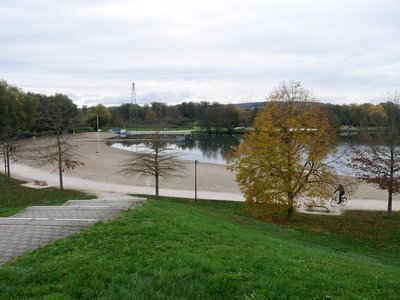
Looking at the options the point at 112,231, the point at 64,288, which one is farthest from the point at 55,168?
the point at 64,288

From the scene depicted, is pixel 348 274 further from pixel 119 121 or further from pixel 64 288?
pixel 119 121

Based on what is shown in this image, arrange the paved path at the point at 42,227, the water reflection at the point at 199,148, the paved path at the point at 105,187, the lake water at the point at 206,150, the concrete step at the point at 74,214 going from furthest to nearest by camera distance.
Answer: the water reflection at the point at 199,148, the lake water at the point at 206,150, the paved path at the point at 105,187, the concrete step at the point at 74,214, the paved path at the point at 42,227

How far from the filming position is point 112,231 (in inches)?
341

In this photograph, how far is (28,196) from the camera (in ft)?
72.8

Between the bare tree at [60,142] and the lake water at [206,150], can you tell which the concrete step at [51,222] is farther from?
the lake water at [206,150]

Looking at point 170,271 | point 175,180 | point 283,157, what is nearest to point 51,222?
point 170,271

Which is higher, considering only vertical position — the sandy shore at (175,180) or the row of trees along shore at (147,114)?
the row of trees along shore at (147,114)

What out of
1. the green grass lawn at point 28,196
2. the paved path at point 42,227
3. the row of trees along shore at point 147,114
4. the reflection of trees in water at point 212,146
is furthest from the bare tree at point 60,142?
the reflection of trees in water at point 212,146

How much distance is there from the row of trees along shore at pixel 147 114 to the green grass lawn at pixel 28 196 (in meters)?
9.84

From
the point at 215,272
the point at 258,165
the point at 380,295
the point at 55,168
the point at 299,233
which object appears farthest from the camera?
the point at 55,168

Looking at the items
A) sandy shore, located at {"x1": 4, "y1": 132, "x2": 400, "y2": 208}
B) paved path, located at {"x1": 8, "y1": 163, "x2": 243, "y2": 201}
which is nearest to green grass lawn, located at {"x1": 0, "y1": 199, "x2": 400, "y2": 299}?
paved path, located at {"x1": 8, "y1": 163, "x2": 243, "y2": 201}

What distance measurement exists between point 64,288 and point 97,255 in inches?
60.1

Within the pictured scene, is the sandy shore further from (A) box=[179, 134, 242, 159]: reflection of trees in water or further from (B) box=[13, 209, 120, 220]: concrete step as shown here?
(A) box=[179, 134, 242, 159]: reflection of trees in water

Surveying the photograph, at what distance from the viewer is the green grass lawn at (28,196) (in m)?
19.2
